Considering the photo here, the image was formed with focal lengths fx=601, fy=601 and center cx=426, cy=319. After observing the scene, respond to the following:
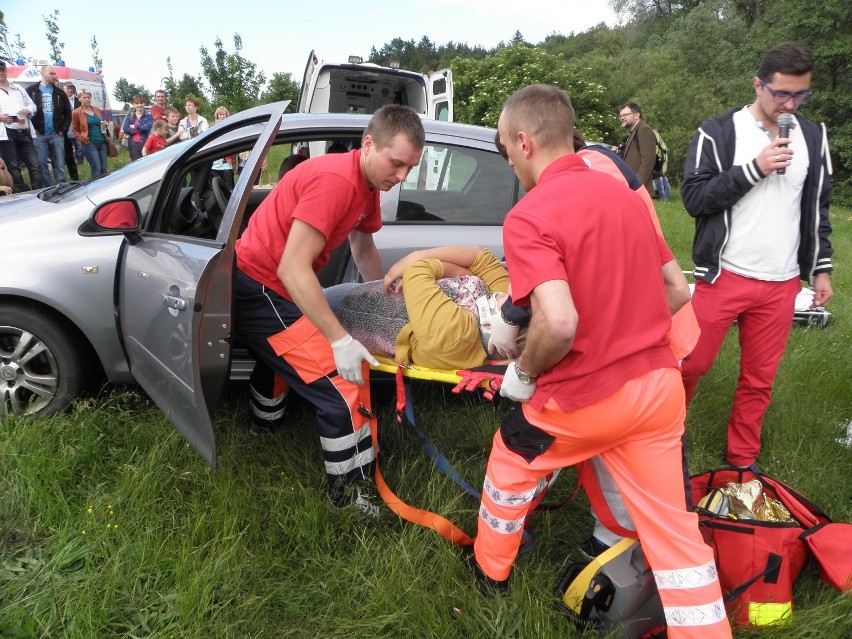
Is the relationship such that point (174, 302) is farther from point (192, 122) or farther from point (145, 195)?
point (192, 122)

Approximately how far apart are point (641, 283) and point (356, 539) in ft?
4.83

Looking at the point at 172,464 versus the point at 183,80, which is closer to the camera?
the point at 172,464

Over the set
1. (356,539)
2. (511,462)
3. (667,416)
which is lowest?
(356,539)

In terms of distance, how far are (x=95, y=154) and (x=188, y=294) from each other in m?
9.76

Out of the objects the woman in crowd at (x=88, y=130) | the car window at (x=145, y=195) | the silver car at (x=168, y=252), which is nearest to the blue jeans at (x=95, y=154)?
the woman in crowd at (x=88, y=130)

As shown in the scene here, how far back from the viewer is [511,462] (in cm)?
176

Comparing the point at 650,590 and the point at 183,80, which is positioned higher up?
the point at 183,80

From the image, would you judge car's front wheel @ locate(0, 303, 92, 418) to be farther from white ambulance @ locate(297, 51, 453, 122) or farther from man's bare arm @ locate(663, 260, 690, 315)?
white ambulance @ locate(297, 51, 453, 122)

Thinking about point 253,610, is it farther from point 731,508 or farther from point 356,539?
point 731,508

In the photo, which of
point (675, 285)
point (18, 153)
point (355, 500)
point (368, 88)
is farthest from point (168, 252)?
point (18, 153)

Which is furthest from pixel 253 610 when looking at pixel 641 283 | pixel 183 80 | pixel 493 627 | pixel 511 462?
pixel 183 80

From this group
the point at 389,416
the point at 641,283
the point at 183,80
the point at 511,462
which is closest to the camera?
the point at 641,283

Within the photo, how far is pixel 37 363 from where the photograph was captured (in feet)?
9.37

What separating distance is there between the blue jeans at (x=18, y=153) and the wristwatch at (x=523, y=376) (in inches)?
326
